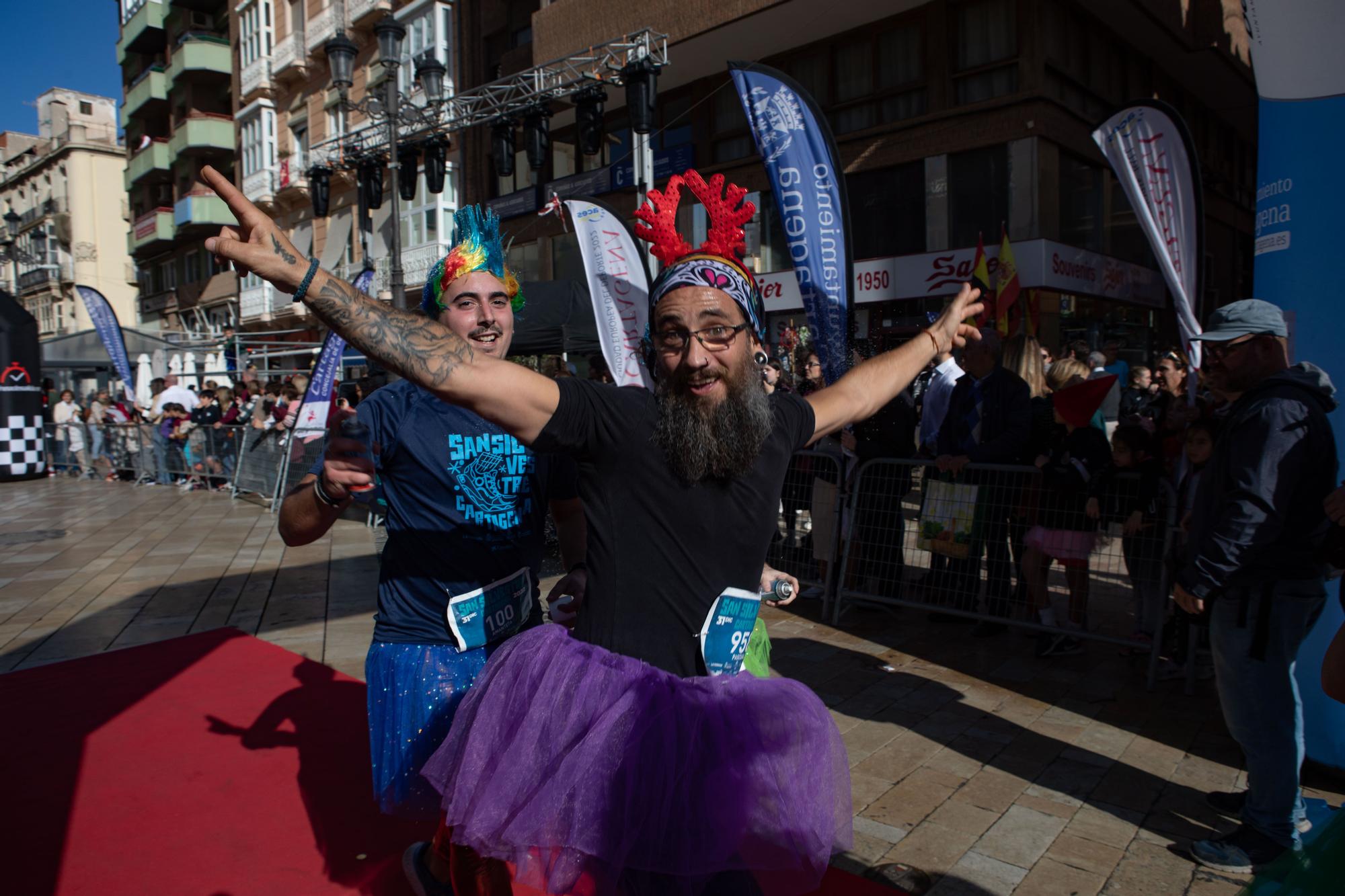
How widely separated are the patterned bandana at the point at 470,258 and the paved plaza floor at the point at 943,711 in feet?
7.62

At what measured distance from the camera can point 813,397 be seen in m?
2.36

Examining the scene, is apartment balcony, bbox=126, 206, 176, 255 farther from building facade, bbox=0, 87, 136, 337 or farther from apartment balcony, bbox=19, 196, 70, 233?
apartment balcony, bbox=19, 196, 70, 233

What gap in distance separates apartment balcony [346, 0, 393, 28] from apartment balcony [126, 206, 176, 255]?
14973 mm

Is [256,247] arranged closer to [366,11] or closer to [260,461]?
[260,461]

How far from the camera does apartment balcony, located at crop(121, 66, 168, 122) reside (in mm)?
38125

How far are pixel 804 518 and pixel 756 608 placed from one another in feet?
16.4

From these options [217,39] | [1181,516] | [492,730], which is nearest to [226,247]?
[492,730]

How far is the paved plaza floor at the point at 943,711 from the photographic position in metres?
3.04

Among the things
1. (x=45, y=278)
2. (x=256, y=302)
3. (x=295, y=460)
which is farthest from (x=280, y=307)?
(x=45, y=278)

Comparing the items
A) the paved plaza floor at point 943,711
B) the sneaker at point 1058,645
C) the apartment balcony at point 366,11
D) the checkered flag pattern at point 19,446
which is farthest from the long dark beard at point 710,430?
the apartment balcony at point 366,11

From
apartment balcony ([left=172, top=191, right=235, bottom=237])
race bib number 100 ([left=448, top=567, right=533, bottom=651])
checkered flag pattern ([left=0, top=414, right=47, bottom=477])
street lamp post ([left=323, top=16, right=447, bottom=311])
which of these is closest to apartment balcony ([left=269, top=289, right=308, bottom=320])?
apartment balcony ([left=172, top=191, right=235, bottom=237])

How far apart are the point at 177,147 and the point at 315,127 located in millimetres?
11040

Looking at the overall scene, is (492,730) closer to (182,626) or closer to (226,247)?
(226,247)

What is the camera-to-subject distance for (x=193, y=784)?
358 centimetres
